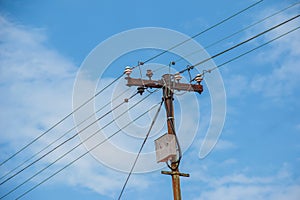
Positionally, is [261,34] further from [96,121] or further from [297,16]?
[96,121]

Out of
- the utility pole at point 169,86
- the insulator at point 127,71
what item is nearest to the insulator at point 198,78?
the utility pole at point 169,86

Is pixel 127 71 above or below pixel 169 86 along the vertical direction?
above

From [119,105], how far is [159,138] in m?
2.83

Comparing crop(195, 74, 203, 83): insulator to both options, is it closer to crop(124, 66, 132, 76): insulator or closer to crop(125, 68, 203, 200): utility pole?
crop(125, 68, 203, 200): utility pole

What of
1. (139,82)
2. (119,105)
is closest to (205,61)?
(139,82)

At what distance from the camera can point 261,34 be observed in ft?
43.3

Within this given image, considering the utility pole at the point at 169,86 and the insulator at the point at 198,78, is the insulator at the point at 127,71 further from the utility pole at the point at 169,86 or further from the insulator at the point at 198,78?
the insulator at the point at 198,78

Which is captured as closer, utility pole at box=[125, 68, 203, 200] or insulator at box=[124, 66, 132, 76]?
utility pole at box=[125, 68, 203, 200]

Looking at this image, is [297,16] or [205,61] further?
[205,61]

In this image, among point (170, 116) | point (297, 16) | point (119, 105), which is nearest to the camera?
point (297, 16)

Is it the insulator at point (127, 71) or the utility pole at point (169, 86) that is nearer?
the utility pole at point (169, 86)

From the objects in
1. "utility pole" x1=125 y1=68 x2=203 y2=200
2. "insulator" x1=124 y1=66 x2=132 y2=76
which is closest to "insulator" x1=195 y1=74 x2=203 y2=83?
"utility pole" x1=125 y1=68 x2=203 y2=200

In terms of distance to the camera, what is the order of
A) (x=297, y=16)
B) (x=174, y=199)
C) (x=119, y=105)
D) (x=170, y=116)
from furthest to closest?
(x=119, y=105)
(x=170, y=116)
(x=174, y=199)
(x=297, y=16)

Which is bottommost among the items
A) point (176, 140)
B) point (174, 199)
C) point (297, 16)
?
point (174, 199)
